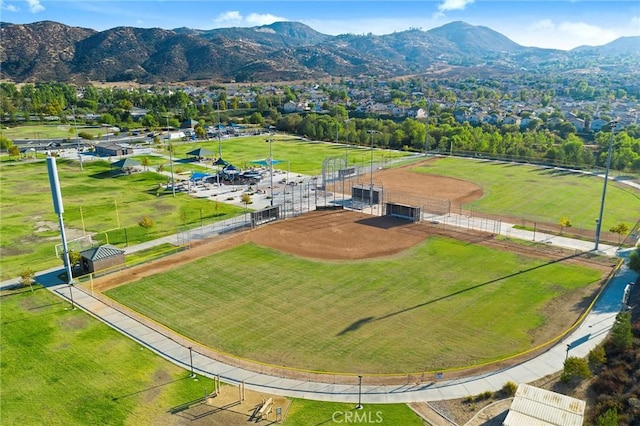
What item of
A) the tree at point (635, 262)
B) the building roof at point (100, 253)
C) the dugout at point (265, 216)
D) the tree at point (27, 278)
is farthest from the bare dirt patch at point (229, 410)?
the tree at point (635, 262)

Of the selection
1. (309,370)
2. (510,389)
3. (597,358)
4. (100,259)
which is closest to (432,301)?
(510,389)

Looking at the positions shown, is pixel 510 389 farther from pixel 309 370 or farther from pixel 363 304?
pixel 363 304

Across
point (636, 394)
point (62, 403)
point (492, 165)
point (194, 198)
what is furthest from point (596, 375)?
point (492, 165)

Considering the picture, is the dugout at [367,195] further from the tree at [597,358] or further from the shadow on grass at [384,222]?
the tree at [597,358]

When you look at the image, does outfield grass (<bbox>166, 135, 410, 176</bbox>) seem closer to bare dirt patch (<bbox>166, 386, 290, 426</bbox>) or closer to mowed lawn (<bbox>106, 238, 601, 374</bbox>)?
mowed lawn (<bbox>106, 238, 601, 374</bbox>)

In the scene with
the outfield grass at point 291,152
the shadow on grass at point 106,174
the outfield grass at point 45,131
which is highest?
the outfield grass at point 45,131

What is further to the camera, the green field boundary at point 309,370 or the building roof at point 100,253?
the building roof at point 100,253
